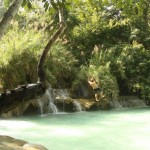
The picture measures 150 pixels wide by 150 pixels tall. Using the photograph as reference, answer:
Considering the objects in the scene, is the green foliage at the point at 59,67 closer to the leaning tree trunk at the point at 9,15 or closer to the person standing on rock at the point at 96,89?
the person standing on rock at the point at 96,89

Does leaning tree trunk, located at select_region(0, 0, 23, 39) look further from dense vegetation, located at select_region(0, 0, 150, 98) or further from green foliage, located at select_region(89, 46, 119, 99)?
green foliage, located at select_region(89, 46, 119, 99)

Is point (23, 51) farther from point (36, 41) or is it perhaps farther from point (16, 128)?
point (16, 128)

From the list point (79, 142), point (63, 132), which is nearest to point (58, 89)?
point (63, 132)

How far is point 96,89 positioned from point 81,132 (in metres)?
6.01

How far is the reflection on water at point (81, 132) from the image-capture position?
6.11m

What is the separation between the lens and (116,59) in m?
15.3

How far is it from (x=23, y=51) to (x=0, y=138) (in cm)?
675

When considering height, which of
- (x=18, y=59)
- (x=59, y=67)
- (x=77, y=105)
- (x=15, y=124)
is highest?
(x=18, y=59)

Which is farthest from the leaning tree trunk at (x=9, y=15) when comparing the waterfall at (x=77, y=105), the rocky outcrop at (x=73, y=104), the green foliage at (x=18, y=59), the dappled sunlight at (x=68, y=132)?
the waterfall at (x=77, y=105)

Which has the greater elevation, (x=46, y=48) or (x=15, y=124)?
(x=46, y=48)

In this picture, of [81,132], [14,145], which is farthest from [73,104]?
[14,145]

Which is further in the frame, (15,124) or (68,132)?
(15,124)

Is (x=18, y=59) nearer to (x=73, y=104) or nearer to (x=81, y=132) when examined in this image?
(x=73, y=104)

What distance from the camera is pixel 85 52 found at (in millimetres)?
16703
